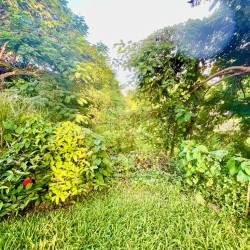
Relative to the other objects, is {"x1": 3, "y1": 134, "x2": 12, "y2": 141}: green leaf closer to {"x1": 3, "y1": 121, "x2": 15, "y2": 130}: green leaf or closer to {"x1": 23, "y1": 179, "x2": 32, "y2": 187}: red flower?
{"x1": 3, "y1": 121, "x2": 15, "y2": 130}: green leaf

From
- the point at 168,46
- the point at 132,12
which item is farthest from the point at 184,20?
the point at 132,12

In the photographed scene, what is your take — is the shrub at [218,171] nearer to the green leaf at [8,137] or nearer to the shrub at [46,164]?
the shrub at [46,164]

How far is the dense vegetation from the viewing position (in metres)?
1.67

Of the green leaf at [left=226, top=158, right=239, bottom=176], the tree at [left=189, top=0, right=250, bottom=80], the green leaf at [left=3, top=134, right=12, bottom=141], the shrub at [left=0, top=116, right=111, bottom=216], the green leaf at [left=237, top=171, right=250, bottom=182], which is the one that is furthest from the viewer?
the tree at [left=189, top=0, right=250, bottom=80]

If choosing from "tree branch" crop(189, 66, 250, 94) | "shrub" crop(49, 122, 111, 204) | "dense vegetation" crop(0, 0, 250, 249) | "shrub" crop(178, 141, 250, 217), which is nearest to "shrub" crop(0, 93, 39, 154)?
"dense vegetation" crop(0, 0, 250, 249)

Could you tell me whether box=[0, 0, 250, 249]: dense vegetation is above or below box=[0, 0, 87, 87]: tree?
below

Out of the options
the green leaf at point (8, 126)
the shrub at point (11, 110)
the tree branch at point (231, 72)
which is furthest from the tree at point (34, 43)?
the tree branch at point (231, 72)

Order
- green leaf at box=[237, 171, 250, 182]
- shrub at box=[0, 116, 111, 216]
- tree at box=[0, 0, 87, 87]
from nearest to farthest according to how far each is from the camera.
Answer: green leaf at box=[237, 171, 250, 182] → shrub at box=[0, 116, 111, 216] → tree at box=[0, 0, 87, 87]

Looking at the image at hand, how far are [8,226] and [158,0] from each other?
4.45 m

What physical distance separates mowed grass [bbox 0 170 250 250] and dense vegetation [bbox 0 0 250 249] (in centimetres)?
1

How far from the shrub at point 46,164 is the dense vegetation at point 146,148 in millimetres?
12

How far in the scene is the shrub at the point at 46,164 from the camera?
5.61 feet

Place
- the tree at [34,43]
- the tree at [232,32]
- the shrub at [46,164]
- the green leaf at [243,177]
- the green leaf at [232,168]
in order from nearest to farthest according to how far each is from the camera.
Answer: the green leaf at [243,177] < the green leaf at [232,168] < the shrub at [46,164] < the tree at [232,32] < the tree at [34,43]

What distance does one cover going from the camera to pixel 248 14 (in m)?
1.98
